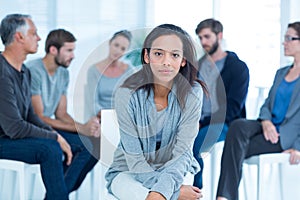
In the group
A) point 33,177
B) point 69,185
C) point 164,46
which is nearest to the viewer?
point 164,46

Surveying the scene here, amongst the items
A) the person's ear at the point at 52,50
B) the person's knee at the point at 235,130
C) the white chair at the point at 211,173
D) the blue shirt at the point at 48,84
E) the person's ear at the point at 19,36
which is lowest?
the white chair at the point at 211,173

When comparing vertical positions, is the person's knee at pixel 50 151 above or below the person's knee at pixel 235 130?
below

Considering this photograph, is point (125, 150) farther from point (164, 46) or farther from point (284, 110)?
point (284, 110)

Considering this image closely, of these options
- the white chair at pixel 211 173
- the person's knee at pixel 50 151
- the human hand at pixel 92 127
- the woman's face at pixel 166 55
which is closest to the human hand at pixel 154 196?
the woman's face at pixel 166 55

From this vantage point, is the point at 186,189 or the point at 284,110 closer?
the point at 186,189

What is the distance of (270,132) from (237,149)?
164 mm

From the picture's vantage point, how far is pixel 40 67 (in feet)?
8.34

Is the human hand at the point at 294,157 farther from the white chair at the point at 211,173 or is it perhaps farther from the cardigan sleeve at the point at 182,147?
the cardigan sleeve at the point at 182,147

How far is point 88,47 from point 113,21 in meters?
0.17

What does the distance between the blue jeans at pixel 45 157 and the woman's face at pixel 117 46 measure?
560 millimetres

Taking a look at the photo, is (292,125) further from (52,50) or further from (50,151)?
(52,50)

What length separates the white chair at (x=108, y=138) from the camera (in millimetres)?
1557

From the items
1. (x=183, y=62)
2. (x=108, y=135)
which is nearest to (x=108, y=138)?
(x=108, y=135)

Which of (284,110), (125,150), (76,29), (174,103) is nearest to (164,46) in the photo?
(174,103)
